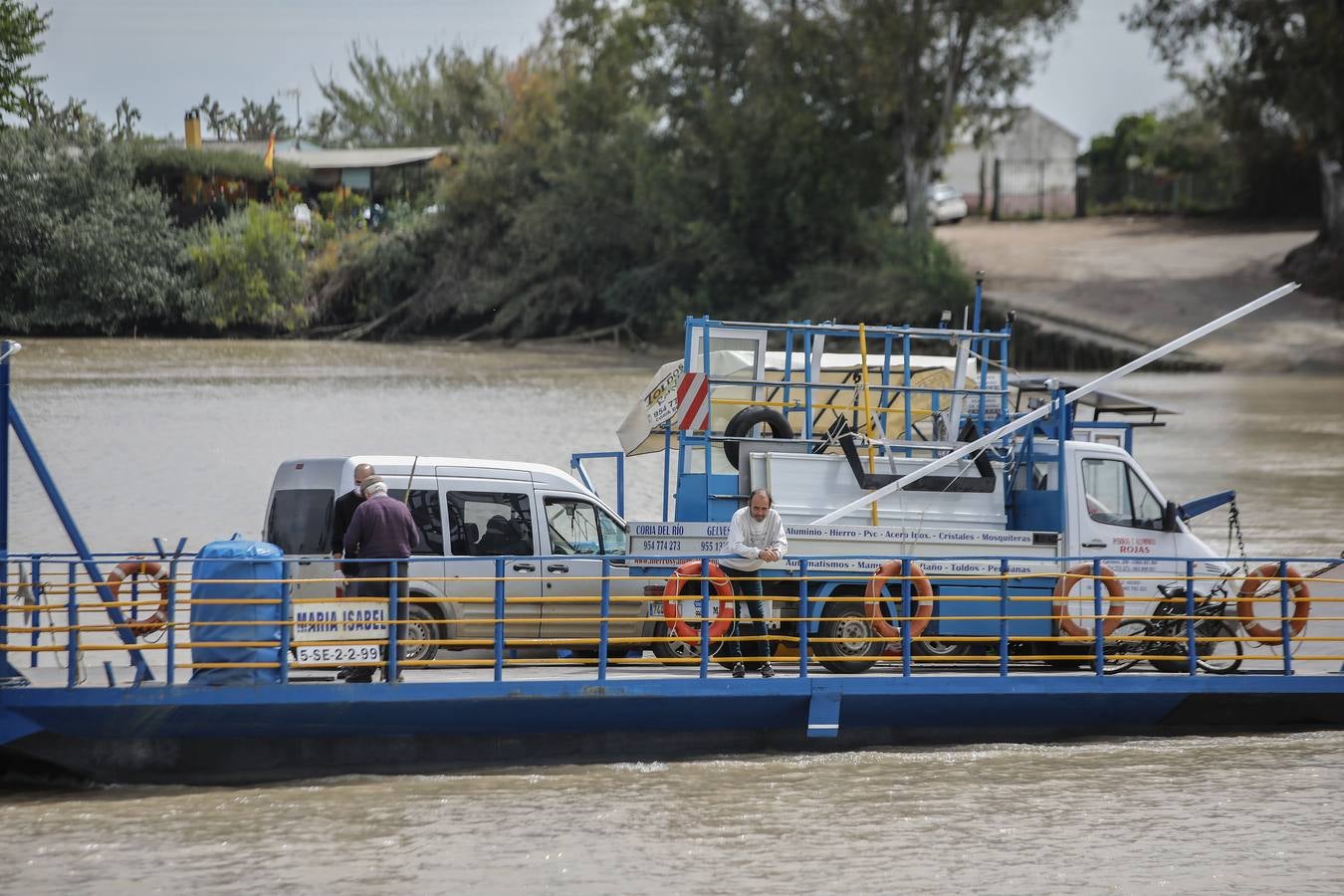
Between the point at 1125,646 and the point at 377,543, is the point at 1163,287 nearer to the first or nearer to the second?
the point at 1125,646

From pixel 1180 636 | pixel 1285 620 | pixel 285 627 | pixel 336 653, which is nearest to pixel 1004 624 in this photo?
pixel 1180 636

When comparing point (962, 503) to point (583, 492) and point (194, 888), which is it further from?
point (194, 888)

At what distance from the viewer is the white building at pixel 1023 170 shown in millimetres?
62250

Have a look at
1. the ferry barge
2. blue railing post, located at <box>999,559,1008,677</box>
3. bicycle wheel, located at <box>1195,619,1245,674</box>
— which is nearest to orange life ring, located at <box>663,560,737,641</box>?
the ferry barge

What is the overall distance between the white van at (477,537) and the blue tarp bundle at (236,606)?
1030mm

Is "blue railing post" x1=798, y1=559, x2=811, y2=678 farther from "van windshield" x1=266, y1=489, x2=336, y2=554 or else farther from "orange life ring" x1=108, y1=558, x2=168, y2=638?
"orange life ring" x1=108, y1=558, x2=168, y2=638

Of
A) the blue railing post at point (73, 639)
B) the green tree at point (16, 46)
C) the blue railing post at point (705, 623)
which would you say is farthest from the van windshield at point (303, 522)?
the green tree at point (16, 46)

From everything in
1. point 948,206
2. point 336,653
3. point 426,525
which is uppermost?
point 948,206

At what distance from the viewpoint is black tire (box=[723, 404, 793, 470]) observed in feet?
44.7

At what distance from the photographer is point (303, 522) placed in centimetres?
1277

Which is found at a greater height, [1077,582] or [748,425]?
[748,425]

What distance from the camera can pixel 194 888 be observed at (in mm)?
9633

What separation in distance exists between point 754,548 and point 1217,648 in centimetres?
443

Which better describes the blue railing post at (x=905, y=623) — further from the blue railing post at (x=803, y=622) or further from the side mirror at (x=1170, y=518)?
the side mirror at (x=1170, y=518)
